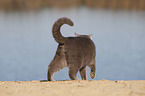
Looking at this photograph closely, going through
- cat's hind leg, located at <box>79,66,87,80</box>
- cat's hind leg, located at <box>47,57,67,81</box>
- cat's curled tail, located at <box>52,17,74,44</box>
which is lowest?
cat's hind leg, located at <box>79,66,87,80</box>

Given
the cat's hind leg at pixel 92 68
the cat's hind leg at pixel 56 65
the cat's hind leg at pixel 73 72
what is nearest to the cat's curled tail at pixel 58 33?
the cat's hind leg at pixel 56 65

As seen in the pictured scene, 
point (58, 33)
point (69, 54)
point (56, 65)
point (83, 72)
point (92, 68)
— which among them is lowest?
point (83, 72)

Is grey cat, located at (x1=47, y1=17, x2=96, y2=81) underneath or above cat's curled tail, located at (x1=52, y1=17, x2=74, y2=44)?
A: underneath

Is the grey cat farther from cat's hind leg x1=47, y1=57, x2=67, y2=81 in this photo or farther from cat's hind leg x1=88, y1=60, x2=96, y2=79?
cat's hind leg x1=88, y1=60, x2=96, y2=79

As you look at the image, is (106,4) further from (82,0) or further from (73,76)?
(73,76)

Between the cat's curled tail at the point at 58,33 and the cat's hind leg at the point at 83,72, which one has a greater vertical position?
the cat's curled tail at the point at 58,33

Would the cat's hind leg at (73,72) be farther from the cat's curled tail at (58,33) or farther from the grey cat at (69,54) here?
the cat's curled tail at (58,33)

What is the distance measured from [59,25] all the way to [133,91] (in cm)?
261

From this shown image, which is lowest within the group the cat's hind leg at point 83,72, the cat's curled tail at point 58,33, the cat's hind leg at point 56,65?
the cat's hind leg at point 83,72

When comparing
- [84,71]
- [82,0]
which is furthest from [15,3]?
[84,71]

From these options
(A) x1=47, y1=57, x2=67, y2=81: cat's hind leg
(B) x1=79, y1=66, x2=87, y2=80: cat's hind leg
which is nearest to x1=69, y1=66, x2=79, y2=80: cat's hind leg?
(A) x1=47, y1=57, x2=67, y2=81: cat's hind leg

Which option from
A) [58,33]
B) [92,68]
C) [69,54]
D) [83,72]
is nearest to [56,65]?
[69,54]

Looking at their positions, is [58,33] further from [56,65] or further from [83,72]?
[83,72]

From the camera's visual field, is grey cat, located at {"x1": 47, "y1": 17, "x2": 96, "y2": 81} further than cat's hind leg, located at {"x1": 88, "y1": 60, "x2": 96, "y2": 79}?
No
